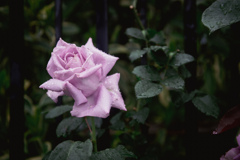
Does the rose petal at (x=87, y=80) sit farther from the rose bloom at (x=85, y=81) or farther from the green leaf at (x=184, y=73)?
the green leaf at (x=184, y=73)

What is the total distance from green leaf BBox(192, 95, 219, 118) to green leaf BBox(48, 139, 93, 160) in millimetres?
357

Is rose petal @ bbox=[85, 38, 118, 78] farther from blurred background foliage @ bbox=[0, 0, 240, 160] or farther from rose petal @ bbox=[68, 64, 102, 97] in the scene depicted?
blurred background foliage @ bbox=[0, 0, 240, 160]

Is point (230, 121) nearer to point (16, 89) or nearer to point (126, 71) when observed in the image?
point (16, 89)

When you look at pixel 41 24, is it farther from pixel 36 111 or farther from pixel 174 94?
pixel 174 94

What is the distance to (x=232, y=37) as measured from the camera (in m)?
0.82

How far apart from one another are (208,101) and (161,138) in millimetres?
656

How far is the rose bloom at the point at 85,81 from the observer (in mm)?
484

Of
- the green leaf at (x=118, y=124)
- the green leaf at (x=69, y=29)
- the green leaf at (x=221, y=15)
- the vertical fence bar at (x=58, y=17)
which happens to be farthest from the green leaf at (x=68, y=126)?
the green leaf at (x=69, y=29)

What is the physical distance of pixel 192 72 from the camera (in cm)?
76

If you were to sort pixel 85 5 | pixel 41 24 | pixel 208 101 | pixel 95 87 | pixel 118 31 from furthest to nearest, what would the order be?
pixel 85 5, pixel 118 31, pixel 41 24, pixel 208 101, pixel 95 87

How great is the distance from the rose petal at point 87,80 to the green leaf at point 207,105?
34 cm

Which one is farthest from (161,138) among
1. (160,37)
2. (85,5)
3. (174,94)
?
(85,5)

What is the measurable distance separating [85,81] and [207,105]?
40 cm

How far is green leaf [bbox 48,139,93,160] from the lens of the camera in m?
0.49
